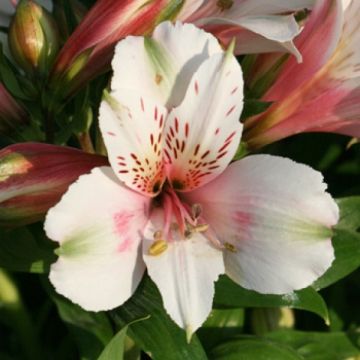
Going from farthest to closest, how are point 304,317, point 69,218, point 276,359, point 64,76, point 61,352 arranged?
point 304,317 < point 61,352 < point 276,359 < point 64,76 < point 69,218

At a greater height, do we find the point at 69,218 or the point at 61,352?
the point at 69,218

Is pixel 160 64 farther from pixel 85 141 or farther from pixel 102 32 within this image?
pixel 85 141

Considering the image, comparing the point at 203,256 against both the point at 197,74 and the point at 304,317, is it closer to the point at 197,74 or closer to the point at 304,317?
the point at 197,74

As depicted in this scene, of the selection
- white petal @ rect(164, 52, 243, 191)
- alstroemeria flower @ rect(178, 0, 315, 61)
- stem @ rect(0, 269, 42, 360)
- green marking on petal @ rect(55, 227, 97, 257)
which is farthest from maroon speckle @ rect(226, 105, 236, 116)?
stem @ rect(0, 269, 42, 360)

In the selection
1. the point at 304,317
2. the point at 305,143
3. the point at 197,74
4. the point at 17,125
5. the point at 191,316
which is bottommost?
the point at 304,317

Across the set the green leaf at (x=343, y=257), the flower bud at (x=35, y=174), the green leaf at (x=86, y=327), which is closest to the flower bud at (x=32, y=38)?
the flower bud at (x=35, y=174)

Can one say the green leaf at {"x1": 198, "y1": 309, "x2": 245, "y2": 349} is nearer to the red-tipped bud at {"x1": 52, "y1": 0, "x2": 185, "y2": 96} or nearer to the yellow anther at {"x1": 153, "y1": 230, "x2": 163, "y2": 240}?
the yellow anther at {"x1": 153, "y1": 230, "x2": 163, "y2": 240}

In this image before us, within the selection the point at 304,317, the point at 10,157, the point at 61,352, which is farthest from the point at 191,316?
the point at 304,317

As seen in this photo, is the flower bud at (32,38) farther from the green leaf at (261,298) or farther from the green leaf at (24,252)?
the green leaf at (261,298)
